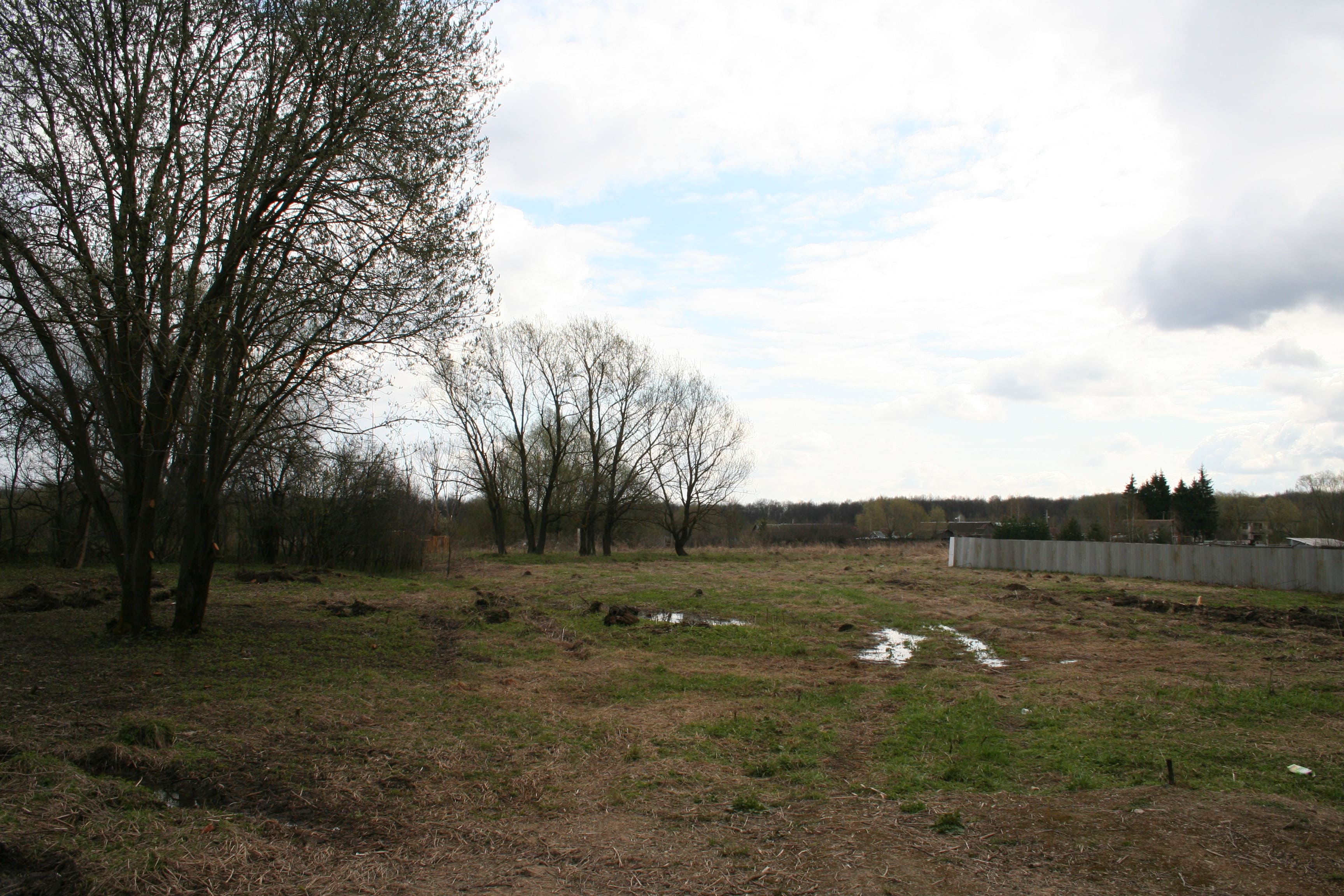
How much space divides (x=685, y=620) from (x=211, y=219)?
10.1m

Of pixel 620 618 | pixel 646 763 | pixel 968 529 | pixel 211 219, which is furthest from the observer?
pixel 968 529

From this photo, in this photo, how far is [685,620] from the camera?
578 inches

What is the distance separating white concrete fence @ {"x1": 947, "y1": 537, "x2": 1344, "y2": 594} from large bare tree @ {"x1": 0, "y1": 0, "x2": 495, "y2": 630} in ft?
90.1

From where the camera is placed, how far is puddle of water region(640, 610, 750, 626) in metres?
14.0

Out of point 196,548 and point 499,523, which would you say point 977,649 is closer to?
point 196,548

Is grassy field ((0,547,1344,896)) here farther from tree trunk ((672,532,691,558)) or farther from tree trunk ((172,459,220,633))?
tree trunk ((672,532,691,558))

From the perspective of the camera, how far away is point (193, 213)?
9.36 m

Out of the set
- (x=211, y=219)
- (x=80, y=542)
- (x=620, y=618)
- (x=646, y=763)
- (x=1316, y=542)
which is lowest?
(x=620, y=618)

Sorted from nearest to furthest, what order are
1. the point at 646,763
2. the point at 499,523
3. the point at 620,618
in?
the point at 646,763 < the point at 620,618 < the point at 499,523

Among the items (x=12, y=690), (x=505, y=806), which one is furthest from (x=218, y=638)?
(x=505, y=806)

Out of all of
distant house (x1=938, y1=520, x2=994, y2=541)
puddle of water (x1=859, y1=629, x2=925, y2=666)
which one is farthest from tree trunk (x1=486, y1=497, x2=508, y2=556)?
distant house (x1=938, y1=520, x2=994, y2=541)

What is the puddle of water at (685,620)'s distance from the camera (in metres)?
14.0

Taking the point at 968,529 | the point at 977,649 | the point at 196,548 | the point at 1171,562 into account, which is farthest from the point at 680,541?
the point at 968,529

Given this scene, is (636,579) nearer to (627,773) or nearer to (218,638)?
(218,638)
